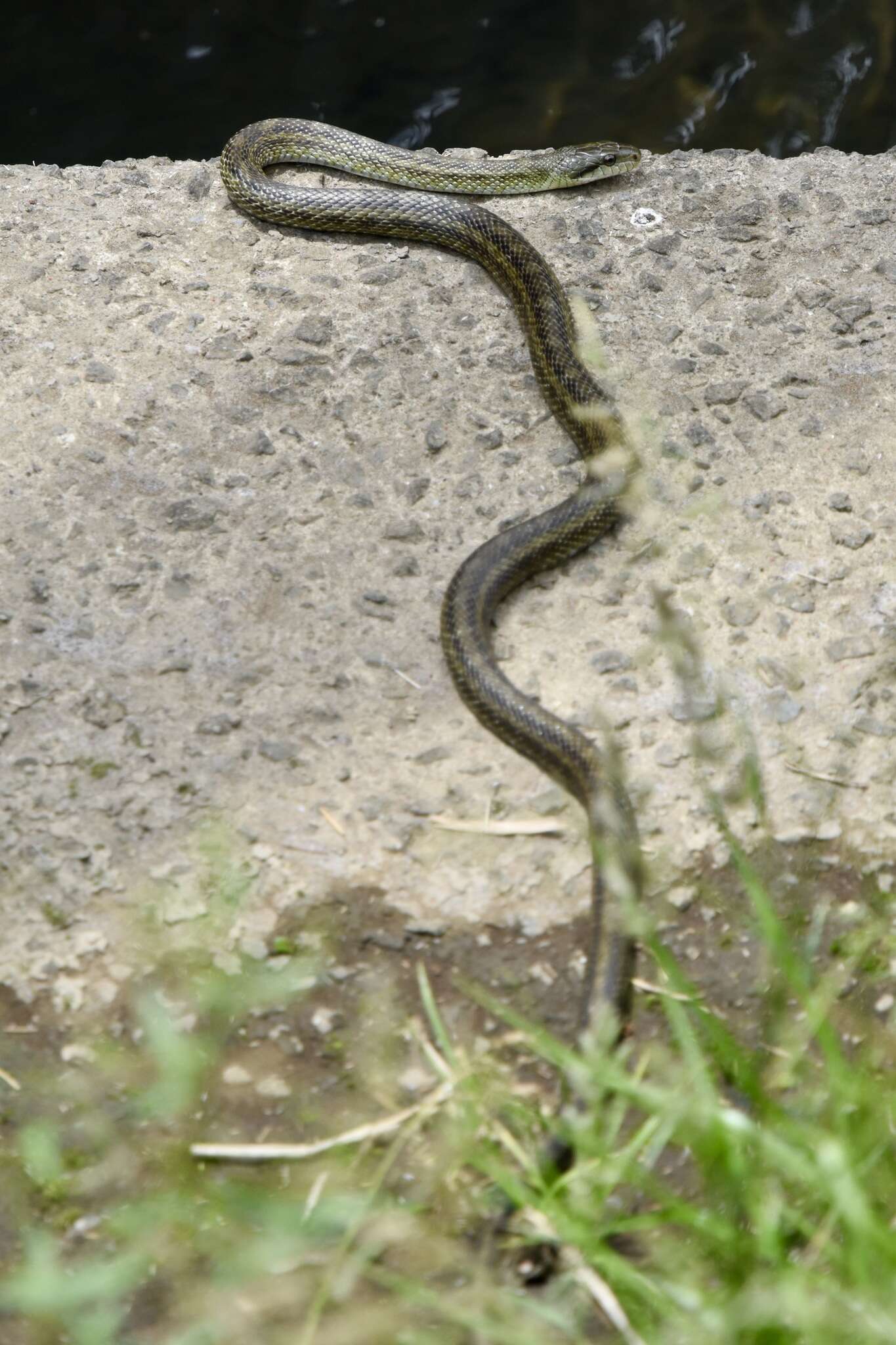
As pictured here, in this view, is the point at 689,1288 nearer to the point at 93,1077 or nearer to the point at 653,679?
the point at 93,1077

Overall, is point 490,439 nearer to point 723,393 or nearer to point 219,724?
point 723,393

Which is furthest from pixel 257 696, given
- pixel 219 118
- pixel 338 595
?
pixel 219 118

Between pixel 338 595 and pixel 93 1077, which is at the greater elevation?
pixel 338 595

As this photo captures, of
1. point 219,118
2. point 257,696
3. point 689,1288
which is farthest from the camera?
point 219,118

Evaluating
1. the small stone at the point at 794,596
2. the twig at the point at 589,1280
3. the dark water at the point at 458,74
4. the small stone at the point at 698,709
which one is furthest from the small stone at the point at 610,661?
the dark water at the point at 458,74

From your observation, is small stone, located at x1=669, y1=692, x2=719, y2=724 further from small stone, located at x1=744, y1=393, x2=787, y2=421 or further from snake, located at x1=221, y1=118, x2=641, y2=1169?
small stone, located at x1=744, y1=393, x2=787, y2=421

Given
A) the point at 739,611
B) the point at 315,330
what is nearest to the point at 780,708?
the point at 739,611
